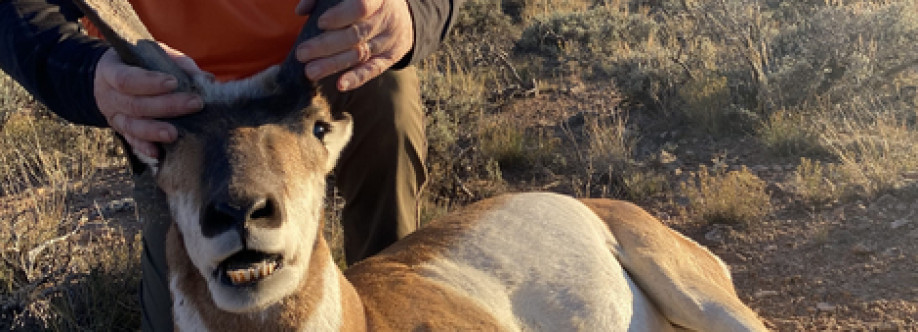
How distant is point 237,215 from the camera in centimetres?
230

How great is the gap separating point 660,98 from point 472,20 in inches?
169

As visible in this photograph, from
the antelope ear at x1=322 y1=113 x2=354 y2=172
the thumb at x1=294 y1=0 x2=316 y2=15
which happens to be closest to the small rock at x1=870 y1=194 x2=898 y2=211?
the antelope ear at x1=322 y1=113 x2=354 y2=172

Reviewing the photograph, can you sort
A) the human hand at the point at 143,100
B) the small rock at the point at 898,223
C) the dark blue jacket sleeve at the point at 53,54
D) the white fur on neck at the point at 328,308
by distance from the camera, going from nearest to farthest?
the human hand at the point at 143,100
the white fur on neck at the point at 328,308
the dark blue jacket sleeve at the point at 53,54
the small rock at the point at 898,223

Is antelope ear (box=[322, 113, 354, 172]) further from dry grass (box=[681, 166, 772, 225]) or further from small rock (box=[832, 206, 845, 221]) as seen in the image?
small rock (box=[832, 206, 845, 221])

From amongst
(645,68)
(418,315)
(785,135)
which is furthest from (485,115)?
(418,315)

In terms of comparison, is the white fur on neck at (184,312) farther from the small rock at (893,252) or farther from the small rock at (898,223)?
the small rock at (898,223)

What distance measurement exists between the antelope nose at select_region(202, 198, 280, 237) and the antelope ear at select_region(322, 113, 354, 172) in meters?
0.57

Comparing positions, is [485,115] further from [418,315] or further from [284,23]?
[418,315]

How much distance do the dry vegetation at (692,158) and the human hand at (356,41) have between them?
263 centimetres

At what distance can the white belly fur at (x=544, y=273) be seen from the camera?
3887mm

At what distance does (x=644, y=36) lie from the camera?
11.6 metres

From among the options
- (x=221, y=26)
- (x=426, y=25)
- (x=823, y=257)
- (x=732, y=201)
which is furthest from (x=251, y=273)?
(x=732, y=201)

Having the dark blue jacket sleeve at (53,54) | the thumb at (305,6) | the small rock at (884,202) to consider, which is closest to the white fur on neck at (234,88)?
the thumb at (305,6)

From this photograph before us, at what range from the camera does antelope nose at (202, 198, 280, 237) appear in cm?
230
